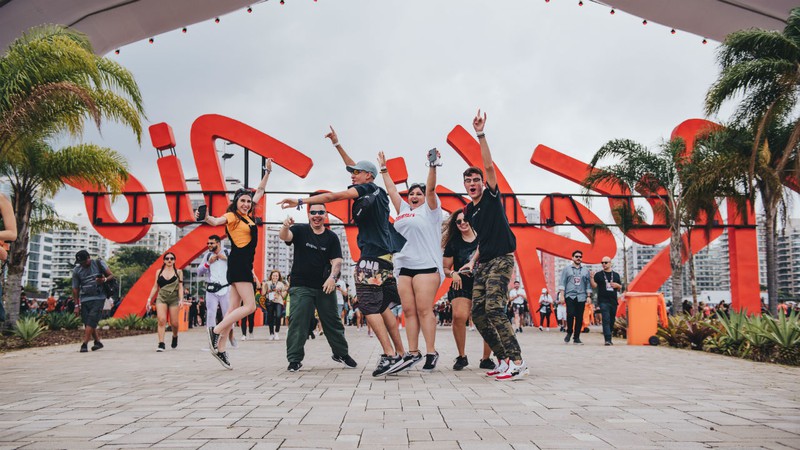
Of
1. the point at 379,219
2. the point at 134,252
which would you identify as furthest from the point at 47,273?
the point at 379,219

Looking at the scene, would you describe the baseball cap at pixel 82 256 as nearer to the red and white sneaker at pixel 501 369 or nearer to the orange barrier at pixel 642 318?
the red and white sneaker at pixel 501 369

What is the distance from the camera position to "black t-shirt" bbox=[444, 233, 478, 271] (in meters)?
7.57

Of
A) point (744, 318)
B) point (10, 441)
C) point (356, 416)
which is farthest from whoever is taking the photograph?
point (744, 318)

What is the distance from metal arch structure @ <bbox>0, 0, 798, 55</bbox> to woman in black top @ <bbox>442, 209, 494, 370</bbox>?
10423mm

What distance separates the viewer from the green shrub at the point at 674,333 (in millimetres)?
11508

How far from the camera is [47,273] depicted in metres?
173

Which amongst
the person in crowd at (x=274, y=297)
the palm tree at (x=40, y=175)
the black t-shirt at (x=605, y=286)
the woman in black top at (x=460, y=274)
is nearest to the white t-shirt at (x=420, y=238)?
the woman in black top at (x=460, y=274)

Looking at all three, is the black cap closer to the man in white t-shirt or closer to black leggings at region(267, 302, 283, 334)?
black leggings at region(267, 302, 283, 334)

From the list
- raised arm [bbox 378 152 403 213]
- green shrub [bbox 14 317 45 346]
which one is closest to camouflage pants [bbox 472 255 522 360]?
raised arm [bbox 378 152 403 213]

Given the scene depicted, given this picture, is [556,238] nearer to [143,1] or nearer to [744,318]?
[744,318]

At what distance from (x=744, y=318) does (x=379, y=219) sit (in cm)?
672

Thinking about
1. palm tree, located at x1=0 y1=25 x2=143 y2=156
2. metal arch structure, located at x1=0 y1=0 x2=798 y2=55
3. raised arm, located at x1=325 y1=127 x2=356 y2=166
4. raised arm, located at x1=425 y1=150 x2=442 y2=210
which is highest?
metal arch structure, located at x1=0 y1=0 x2=798 y2=55

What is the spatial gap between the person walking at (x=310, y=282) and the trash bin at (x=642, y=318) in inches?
292

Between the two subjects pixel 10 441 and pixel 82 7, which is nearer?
pixel 10 441
